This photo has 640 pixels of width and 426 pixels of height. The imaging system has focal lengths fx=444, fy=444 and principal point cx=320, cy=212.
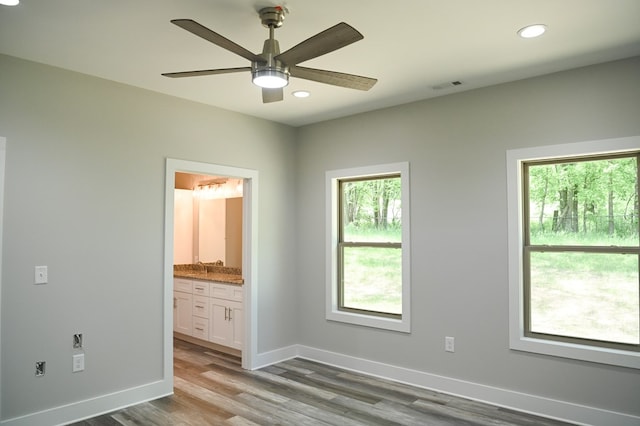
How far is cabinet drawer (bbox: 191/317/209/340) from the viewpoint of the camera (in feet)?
17.7

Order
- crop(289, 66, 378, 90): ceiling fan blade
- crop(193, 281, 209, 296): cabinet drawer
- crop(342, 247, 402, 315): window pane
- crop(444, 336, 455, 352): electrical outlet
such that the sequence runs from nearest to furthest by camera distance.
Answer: crop(289, 66, 378, 90): ceiling fan blade, crop(444, 336, 455, 352): electrical outlet, crop(342, 247, 402, 315): window pane, crop(193, 281, 209, 296): cabinet drawer

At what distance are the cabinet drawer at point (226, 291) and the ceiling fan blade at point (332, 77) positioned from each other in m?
3.06

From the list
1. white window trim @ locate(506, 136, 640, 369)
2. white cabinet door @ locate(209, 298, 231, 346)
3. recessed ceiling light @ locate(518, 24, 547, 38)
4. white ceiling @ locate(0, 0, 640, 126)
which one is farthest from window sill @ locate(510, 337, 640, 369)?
white cabinet door @ locate(209, 298, 231, 346)

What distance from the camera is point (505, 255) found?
12.0ft

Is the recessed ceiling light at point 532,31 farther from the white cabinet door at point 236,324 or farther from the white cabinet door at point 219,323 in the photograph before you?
the white cabinet door at point 219,323

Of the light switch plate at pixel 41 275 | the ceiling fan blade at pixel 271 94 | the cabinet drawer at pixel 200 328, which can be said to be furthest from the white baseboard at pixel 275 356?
the ceiling fan blade at pixel 271 94

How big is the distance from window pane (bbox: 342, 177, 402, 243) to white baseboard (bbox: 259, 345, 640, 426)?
4.18ft

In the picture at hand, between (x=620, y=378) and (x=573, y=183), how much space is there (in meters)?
1.44

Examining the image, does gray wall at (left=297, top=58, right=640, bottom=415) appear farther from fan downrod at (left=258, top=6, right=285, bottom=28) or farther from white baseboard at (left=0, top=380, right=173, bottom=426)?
fan downrod at (left=258, top=6, right=285, bottom=28)

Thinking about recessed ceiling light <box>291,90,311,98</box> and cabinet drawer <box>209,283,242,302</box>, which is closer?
recessed ceiling light <box>291,90,311,98</box>

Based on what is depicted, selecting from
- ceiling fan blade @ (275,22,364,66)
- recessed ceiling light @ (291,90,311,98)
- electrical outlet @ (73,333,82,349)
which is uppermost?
recessed ceiling light @ (291,90,311,98)

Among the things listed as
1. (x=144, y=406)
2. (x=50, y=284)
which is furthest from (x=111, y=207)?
(x=144, y=406)

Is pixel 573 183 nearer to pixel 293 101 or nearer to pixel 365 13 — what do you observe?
pixel 365 13

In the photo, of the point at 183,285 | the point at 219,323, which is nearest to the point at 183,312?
the point at 183,285
